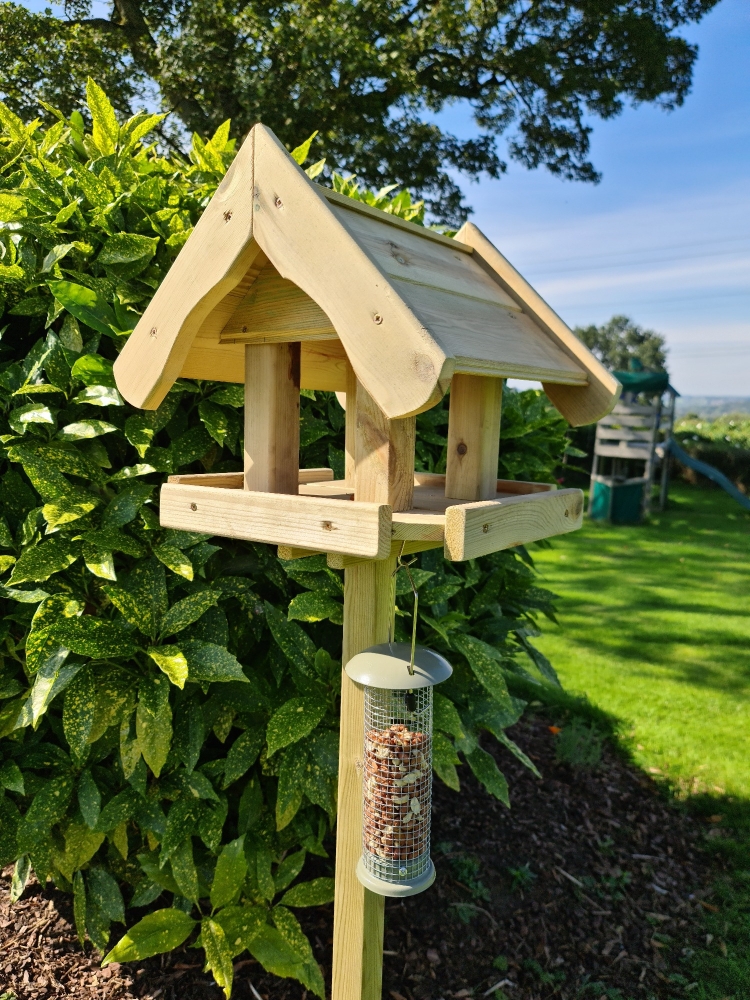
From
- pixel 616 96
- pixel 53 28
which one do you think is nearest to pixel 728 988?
pixel 616 96

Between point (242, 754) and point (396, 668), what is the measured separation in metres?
0.85

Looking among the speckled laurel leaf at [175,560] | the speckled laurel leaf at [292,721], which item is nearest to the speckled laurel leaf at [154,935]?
the speckled laurel leaf at [292,721]

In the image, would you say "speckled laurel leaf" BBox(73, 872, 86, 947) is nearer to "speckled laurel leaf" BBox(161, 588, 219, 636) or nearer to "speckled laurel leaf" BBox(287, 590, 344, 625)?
"speckled laurel leaf" BBox(161, 588, 219, 636)

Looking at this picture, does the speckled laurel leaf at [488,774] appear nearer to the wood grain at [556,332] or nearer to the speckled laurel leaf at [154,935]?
the speckled laurel leaf at [154,935]

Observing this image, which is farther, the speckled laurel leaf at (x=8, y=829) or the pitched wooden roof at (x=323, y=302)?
the speckled laurel leaf at (x=8, y=829)

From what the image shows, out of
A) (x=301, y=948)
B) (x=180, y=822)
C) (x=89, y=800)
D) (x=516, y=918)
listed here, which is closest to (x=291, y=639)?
(x=180, y=822)

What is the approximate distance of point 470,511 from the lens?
4.27ft

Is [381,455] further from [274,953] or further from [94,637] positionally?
[274,953]

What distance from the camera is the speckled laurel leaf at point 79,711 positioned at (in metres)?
1.96

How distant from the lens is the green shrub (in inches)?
78.1

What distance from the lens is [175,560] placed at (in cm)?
199

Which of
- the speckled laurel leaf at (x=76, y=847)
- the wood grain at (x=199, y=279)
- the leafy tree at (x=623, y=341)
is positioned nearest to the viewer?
the wood grain at (x=199, y=279)

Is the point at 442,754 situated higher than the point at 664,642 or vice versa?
the point at 442,754

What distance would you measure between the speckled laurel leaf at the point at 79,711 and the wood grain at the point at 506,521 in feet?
3.95
